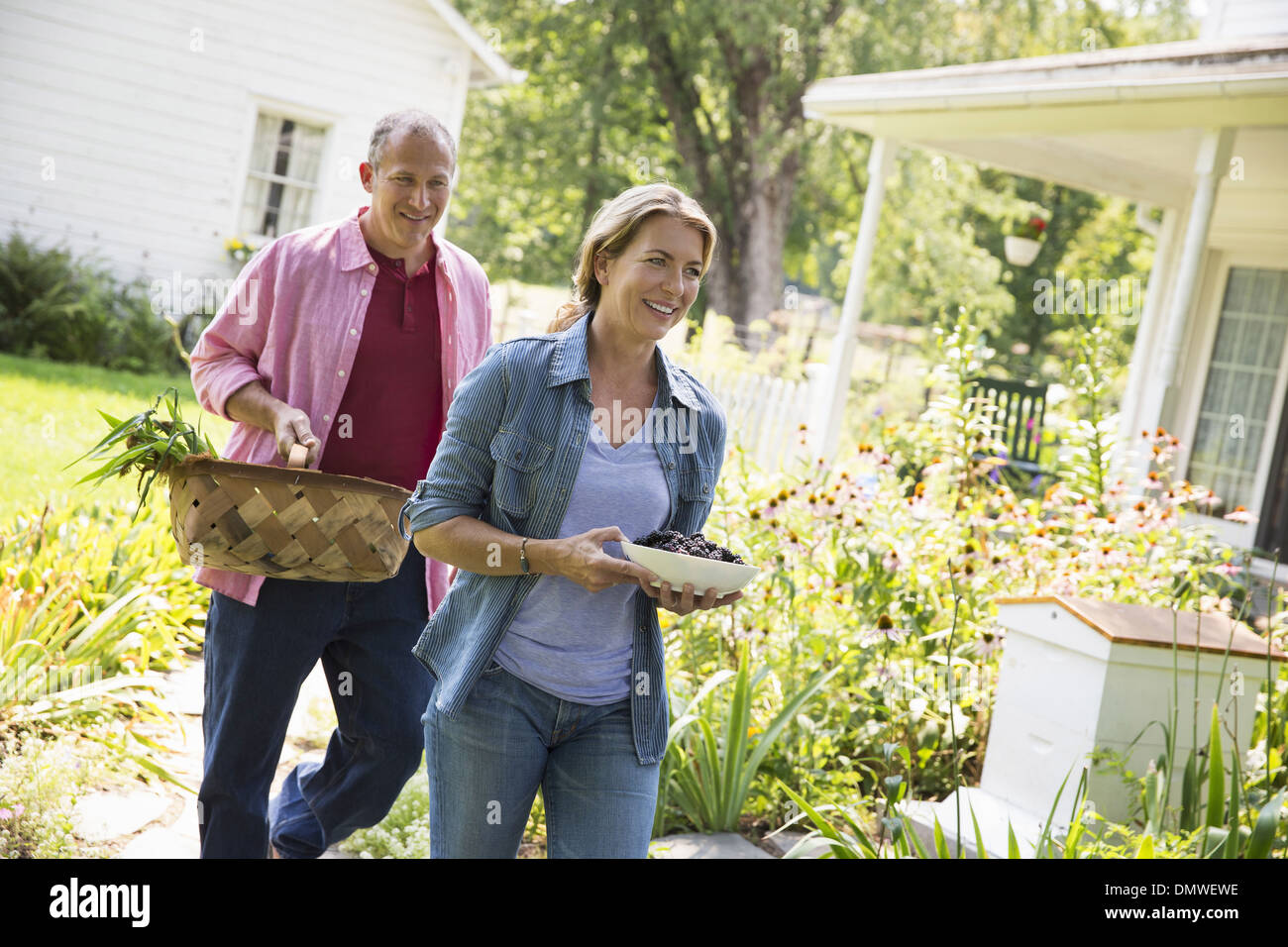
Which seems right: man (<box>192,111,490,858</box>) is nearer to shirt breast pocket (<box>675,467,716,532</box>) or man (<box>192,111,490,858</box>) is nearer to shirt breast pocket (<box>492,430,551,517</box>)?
shirt breast pocket (<box>492,430,551,517</box>)

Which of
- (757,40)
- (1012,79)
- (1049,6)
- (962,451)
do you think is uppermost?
(1049,6)

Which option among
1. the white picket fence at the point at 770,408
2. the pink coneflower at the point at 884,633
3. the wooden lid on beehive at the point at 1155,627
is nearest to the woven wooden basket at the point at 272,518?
the pink coneflower at the point at 884,633

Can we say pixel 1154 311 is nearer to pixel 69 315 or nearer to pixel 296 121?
pixel 296 121

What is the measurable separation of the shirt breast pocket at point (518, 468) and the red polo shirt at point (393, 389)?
A: 2.17ft

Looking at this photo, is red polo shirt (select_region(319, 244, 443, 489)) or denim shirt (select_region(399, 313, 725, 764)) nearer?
denim shirt (select_region(399, 313, 725, 764))

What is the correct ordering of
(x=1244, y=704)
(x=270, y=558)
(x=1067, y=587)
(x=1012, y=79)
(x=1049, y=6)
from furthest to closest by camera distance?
1. (x=1049, y=6)
2. (x=1012, y=79)
3. (x=1067, y=587)
4. (x=1244, y=704)
5. (x=270, y=558)

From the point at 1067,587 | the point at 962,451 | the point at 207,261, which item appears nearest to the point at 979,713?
the point at 1067,587

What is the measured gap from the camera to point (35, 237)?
34.3 ft

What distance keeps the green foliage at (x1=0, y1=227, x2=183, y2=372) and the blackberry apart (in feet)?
30.2

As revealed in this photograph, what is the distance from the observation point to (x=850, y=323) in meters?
8.84

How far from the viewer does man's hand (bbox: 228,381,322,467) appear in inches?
95.9

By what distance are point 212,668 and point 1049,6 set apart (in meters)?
22.3

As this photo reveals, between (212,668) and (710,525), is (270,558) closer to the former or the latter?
(212,668)

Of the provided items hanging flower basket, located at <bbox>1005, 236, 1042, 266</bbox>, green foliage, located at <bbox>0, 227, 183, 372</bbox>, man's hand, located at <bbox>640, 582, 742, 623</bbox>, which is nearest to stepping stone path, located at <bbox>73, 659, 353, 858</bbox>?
man's hand, located at <bbox>640, 582, 742, 623</bbox>
